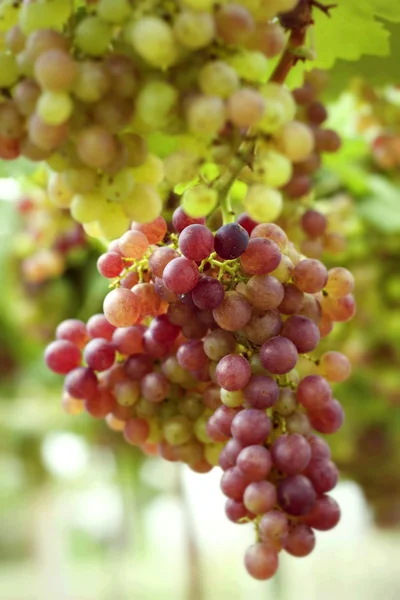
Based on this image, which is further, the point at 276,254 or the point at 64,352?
the point at 64,352

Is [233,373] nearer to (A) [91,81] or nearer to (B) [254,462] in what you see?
(B) [254,462]

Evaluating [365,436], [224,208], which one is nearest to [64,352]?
[224,208]

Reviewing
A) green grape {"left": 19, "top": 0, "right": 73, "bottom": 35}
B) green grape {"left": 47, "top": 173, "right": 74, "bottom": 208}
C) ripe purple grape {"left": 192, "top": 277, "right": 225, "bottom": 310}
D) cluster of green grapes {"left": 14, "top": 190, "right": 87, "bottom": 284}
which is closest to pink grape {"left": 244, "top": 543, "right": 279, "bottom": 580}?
ripe purple grape {"left": 192, "top": 277, "right": 225, "bottom": 310}

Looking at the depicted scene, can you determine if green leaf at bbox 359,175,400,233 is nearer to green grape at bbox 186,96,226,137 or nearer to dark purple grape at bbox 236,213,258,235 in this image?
dark purple grape at bbox 236,213,258,235

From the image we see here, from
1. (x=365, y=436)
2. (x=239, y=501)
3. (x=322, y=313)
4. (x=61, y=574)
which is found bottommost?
(x=61, y=574)

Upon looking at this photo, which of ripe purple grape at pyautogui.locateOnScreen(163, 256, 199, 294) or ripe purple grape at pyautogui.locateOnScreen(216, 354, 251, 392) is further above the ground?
ripe purple grape at pyautogui.locateOnScreen(163, 256, 199, 294)

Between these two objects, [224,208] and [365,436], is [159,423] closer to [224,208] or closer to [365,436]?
[224,208]
